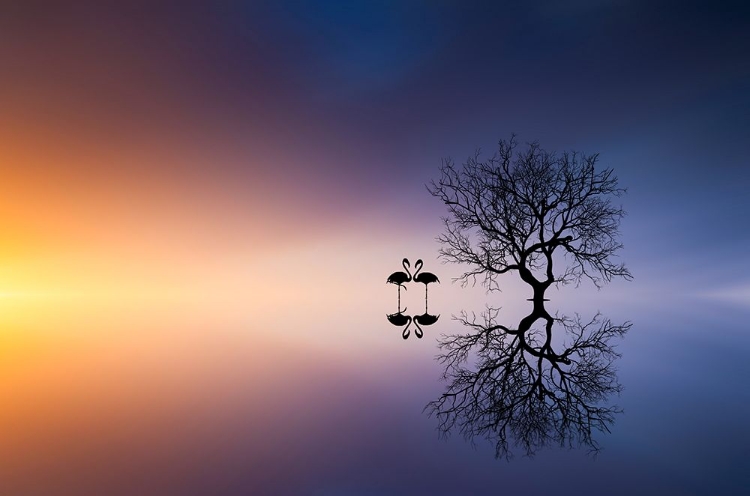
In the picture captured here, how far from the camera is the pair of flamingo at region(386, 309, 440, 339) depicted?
1349 centimetres

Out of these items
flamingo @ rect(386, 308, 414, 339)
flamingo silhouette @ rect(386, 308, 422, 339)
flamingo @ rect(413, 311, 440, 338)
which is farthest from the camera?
flamingo @ rect(413, 311, 440, 338)

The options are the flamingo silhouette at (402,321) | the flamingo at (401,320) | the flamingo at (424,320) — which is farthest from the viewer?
the flamingo at (424,320)

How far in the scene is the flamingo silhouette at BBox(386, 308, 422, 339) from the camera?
13281mm

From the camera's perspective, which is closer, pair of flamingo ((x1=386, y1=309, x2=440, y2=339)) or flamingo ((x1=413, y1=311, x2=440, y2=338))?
pair of flamingo ((x1=386, y1=309, x2=440, y2=339))

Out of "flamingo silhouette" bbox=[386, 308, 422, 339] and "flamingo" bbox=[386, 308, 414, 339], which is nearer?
"flamingo silhouette" bbox=[386, 308, 422, 339]

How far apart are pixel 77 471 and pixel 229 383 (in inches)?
127

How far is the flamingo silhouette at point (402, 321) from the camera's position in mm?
13281

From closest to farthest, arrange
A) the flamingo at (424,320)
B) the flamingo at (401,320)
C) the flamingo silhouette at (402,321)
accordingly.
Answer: the flamingo silhouette at (402,321) < the flamingo at (401,320) < the flamingo at (424,320)

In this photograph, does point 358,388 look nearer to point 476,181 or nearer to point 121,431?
point 121,431

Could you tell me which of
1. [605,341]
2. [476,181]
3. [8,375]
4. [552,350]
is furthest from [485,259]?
[8,375]

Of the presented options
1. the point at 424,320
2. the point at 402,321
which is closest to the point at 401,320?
the point at 402,321

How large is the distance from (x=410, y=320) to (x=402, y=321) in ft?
1.35

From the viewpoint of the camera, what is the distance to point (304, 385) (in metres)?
7.61

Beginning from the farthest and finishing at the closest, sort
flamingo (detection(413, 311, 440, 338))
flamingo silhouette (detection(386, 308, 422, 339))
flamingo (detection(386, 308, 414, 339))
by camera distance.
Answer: flamingo (detection(413, 311, 440, 338)) → flamingo (detection(386, 308, 414, 339)) → flamingo silhouette (detection(386, 308, 422, 339))
